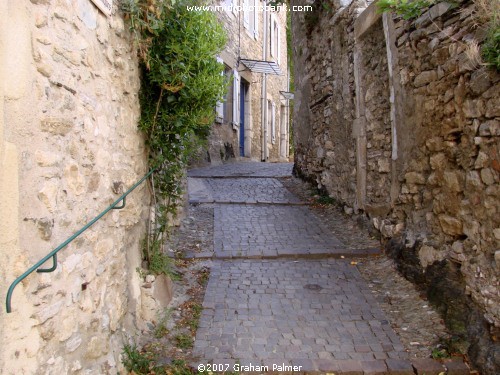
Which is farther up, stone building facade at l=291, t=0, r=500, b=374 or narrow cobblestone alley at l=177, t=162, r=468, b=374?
stone building facade at l=291, t=0, r=500, b=374

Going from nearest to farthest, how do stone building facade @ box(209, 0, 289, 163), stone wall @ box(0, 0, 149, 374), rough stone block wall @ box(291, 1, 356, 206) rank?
stone wall @ box(0, 0, 149, 374) < rough stone block wall @ box(291, 1, 356, 206) < stone building facade @ box(209, 0, 289, 163)

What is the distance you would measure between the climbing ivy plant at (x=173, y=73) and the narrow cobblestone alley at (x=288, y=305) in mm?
822

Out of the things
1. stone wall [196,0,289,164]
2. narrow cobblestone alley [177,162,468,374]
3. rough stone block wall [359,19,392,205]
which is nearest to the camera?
narrow cobblestone alley [177,162,468,374]

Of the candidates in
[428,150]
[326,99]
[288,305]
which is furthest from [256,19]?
[288,305]

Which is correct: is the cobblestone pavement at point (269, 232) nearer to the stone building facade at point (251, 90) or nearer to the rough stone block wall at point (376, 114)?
the rough stone block wall at point (376, 114)

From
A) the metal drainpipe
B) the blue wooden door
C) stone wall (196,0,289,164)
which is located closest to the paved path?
stone wall (196,0,289,164)

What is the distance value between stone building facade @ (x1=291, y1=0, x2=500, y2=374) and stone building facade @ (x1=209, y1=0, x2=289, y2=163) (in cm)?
470

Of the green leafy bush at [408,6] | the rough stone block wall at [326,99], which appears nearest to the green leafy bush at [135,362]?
the green leafy bush at [408,6]

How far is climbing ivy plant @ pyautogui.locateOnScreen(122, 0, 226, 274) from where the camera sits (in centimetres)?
324

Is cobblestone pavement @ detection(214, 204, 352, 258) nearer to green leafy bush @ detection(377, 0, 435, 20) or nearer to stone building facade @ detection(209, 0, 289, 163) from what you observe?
green leafy bush @ detection(377, 0, 435, 20)

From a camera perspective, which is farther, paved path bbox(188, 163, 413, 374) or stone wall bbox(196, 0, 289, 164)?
stone wall bbox(196, 0, 289, 164)

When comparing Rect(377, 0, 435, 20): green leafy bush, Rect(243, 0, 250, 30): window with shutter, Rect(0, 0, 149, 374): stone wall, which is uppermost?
Rect(243, 0, 250, 30): window with shutter

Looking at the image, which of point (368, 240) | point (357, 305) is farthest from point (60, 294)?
point (368, 240)

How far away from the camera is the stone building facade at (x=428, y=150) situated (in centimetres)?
299
